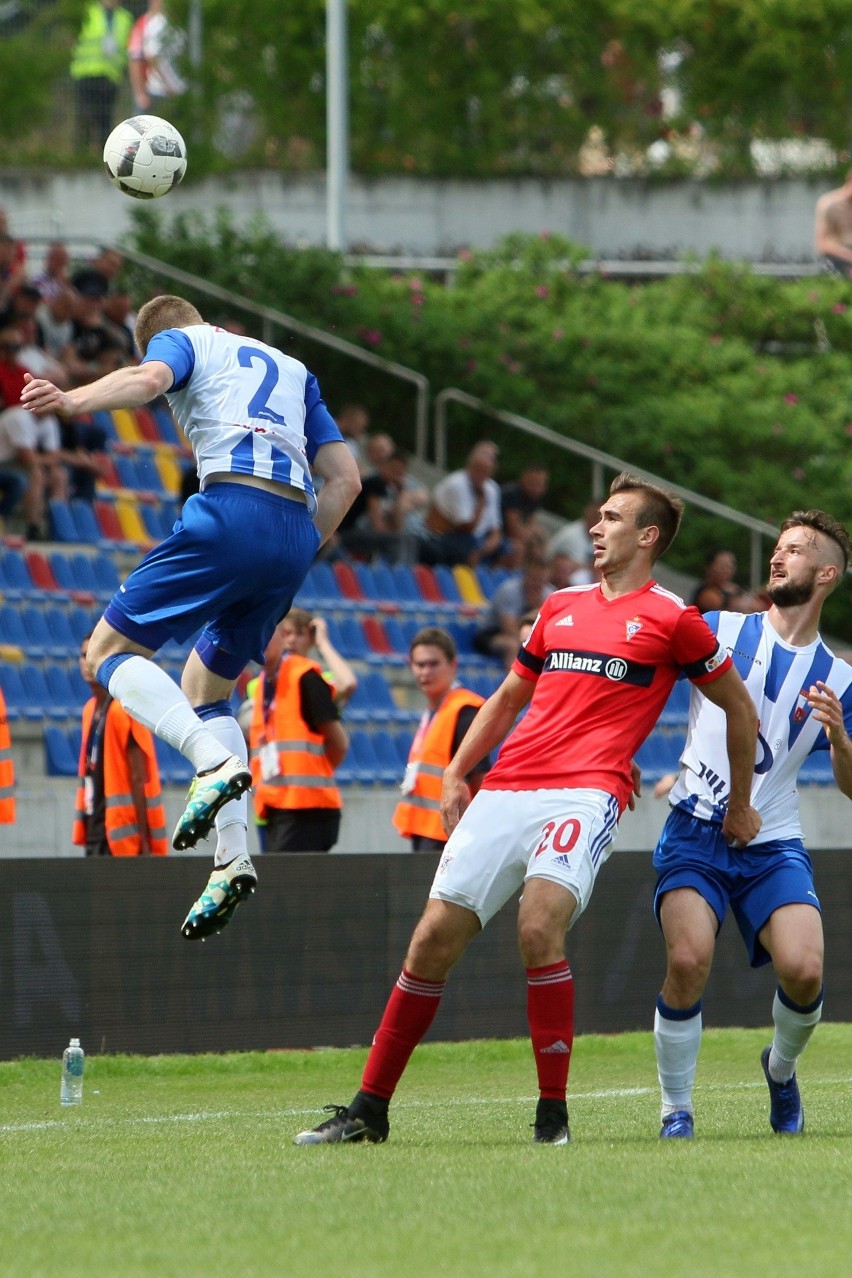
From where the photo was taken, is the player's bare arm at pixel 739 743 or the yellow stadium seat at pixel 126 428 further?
the yellow stadium seat at pixel 126 428

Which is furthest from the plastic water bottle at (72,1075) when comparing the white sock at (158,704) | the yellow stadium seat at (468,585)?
the yellow stadium seat at (468,585)

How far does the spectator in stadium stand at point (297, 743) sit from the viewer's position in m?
12.0

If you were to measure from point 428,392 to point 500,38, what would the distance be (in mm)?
10962

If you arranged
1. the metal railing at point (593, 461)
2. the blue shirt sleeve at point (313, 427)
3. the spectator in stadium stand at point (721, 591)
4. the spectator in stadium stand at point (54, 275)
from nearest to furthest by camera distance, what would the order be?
the blue shirt sleeve at point (313, 427), the spectator in stadium stand at point (54, 275), the spectator in stadium stand at point (721, 591), the metal railing at point (593, 461)

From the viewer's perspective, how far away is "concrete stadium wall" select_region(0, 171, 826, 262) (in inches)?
1130

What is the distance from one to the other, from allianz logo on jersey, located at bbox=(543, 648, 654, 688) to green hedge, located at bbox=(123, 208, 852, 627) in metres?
15.6

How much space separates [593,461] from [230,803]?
15.0 meters

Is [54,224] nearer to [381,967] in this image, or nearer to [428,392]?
[428,392]

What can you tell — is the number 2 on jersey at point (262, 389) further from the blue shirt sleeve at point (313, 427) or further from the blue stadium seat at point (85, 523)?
the blue stadium seat at point (85, 523)

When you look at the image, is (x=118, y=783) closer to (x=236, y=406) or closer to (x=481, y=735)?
(x=236, y=406)

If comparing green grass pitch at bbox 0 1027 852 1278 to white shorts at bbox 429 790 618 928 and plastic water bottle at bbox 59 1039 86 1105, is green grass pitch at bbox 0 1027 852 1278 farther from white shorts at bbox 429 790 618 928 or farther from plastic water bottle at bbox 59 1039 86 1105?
white shorts at bbox 429 790 618 928

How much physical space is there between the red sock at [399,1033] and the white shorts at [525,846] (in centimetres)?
32

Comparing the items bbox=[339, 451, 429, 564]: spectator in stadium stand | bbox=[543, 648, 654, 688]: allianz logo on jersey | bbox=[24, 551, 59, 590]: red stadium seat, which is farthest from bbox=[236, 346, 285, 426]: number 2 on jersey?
bbox=[339, 451, 429, 564]: spectator in stadium stand

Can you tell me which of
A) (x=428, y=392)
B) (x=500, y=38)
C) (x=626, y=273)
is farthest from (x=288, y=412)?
(x=500, y=38)
